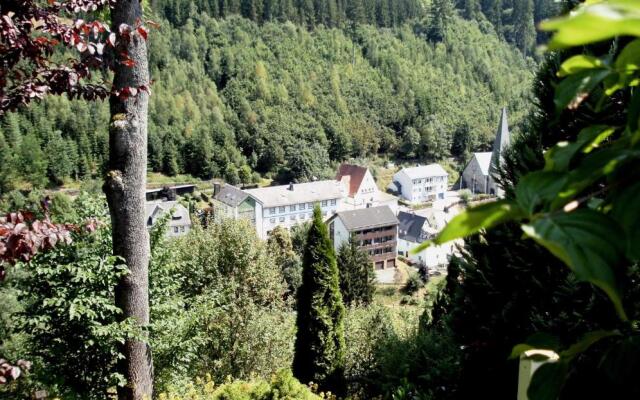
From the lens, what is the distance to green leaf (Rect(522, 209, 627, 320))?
0.32m

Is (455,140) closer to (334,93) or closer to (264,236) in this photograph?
(334,93)

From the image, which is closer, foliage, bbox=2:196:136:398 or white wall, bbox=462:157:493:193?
foliage, bbox=2:196:136:398

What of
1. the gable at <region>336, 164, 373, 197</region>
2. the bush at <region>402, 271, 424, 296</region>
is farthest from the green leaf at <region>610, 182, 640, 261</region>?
the gable at <region>336, 164, 373, 197</region>

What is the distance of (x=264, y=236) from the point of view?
40688 mm

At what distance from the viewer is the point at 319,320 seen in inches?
424

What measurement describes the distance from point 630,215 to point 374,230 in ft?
112

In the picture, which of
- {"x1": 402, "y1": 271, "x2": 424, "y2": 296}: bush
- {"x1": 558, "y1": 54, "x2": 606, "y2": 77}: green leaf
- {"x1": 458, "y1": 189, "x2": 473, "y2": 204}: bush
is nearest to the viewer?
{"x1": 558, "y1": 54, "x2": 606, "y2": 77}: green leaf

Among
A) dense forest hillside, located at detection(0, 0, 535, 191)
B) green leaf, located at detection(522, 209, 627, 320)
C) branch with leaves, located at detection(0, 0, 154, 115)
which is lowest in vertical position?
green leaf, located at detection(522, 209, 627, 320)

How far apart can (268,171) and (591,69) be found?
57.6 m

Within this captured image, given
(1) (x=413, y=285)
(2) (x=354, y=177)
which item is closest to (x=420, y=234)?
(1) (x=413, y=285)

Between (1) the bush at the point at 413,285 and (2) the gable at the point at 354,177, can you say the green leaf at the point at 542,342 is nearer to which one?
(1) the bush at the point at 413,285

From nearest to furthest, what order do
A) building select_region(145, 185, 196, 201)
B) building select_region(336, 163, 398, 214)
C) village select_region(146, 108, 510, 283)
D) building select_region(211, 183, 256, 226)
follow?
village select_region(146, 108, 510, 283)
building select_region(211, 183, 256, 226)
building select_region(145, 185, 196, 201)
building select_region(336, 163, 398, 214)

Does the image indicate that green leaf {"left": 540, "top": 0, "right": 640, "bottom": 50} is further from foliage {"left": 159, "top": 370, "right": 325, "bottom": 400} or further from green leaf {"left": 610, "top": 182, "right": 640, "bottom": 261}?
foliage {"left": 159, "top": 370, "right": 325, "bottom": 400}

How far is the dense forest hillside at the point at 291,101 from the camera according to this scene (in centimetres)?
5434
